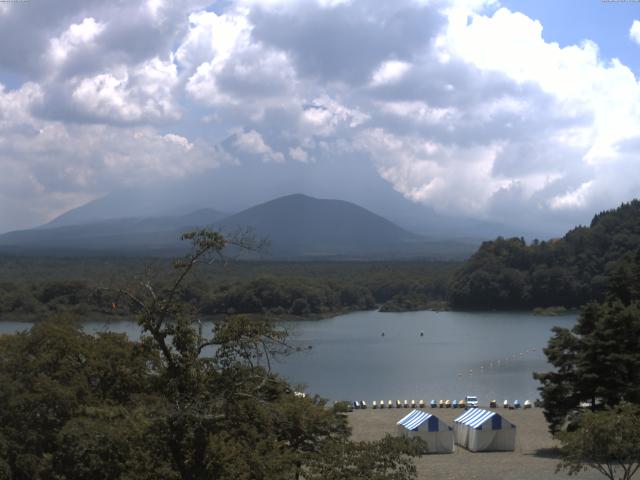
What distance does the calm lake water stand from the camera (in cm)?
2988

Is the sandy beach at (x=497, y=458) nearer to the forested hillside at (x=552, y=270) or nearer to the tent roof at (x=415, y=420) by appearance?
the tent roof at (x=415, y=420)

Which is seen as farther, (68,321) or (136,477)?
(68,321)

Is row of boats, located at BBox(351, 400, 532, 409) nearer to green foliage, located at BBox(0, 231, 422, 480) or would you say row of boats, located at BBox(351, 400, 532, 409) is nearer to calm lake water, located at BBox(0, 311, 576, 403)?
calm lake water, located at BBox(0, 311, 576, 403)

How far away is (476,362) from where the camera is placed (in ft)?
120

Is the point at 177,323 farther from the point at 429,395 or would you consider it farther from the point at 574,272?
the point at 574,272

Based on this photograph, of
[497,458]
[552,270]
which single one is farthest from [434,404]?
[552,270]

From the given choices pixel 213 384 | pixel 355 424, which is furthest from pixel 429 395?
pixel 213 384

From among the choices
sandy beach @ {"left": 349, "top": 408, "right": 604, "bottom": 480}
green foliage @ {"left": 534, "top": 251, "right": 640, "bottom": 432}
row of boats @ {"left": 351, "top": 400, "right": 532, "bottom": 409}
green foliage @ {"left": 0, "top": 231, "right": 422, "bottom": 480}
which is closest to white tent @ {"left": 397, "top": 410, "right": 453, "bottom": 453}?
sandy beach @ {"left": 349, "top": 408, "right": 604, "bottom": 480}

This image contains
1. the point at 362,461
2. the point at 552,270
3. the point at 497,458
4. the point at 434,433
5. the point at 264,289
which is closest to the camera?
the point at 362,461

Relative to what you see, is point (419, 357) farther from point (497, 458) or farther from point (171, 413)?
point (171, 413)

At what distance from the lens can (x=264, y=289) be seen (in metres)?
61.5

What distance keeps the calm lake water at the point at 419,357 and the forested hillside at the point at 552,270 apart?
7.14 meters

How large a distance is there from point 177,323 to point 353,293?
64068mm

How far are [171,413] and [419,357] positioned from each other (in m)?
32.9
